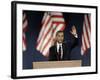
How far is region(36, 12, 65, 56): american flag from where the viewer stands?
151 centimetres

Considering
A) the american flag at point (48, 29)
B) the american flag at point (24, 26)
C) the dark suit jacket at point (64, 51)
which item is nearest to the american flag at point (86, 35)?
the dark suit jacket at point (64, 51)

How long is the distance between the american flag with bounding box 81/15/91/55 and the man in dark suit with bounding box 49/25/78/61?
8 centimetres

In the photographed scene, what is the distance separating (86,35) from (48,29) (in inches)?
10.7

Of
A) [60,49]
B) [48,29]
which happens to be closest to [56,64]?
[60,49]

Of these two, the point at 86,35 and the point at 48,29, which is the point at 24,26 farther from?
the point at 86,35

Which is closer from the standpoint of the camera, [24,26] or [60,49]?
[24,26]

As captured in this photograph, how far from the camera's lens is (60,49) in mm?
1561

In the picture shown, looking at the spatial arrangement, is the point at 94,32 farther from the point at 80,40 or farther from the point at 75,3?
the point at 75,3

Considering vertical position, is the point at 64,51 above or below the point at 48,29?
below

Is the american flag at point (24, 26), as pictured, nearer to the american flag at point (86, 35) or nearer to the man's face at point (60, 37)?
the man's face at point (60, 37)

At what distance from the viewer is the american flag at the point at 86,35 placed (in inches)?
64.1

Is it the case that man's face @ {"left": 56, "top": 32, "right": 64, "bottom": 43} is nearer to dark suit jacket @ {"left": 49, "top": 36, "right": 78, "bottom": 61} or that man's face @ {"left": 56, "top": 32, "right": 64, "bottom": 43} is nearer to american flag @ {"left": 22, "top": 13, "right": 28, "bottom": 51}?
dark suit jacket @ {"left": 49, "top": 36, "right": 78, "bottom": 61}

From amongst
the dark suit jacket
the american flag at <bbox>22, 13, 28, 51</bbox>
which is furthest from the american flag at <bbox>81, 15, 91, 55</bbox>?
the american flag at <bbox>22, 13, 28, 51</bbox>

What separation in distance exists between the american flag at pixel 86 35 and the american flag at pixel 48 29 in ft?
0.58
